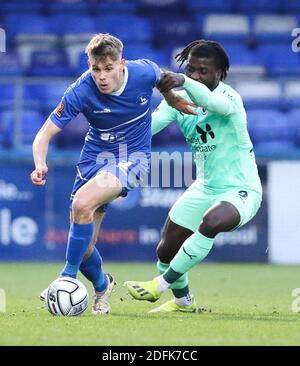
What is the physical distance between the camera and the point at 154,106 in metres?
14.3

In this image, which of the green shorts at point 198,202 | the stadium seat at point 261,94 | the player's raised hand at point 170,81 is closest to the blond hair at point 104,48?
the player's raised hand at point 170,81

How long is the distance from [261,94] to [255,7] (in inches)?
150

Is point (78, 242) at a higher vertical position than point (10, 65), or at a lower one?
lower

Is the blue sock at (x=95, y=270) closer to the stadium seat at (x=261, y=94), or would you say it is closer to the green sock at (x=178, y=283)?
the green sock at (x=178, y=283)

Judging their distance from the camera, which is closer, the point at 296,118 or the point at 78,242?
the point at 78,242

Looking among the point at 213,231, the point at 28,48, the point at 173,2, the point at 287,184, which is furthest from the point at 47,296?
the point at 173,2

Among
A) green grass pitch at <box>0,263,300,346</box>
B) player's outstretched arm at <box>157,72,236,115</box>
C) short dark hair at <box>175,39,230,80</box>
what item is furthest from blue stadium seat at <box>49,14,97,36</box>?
player's outstretched arm at <box>157,72,236,115</box>

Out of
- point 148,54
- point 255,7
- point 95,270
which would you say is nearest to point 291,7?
point 255,7

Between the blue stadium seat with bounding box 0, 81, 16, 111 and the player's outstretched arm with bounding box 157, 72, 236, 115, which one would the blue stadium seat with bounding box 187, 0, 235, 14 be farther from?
the player's outstretched arm with bounding box 157, 72, 236, 115

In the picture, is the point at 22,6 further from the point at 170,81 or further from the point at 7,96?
the point at 170,81

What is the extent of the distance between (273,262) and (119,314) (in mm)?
6603

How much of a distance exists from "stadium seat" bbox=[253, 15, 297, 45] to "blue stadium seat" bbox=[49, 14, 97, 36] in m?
2.81

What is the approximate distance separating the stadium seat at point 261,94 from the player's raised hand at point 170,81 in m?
7.71

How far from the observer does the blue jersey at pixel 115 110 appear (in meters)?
7.66
